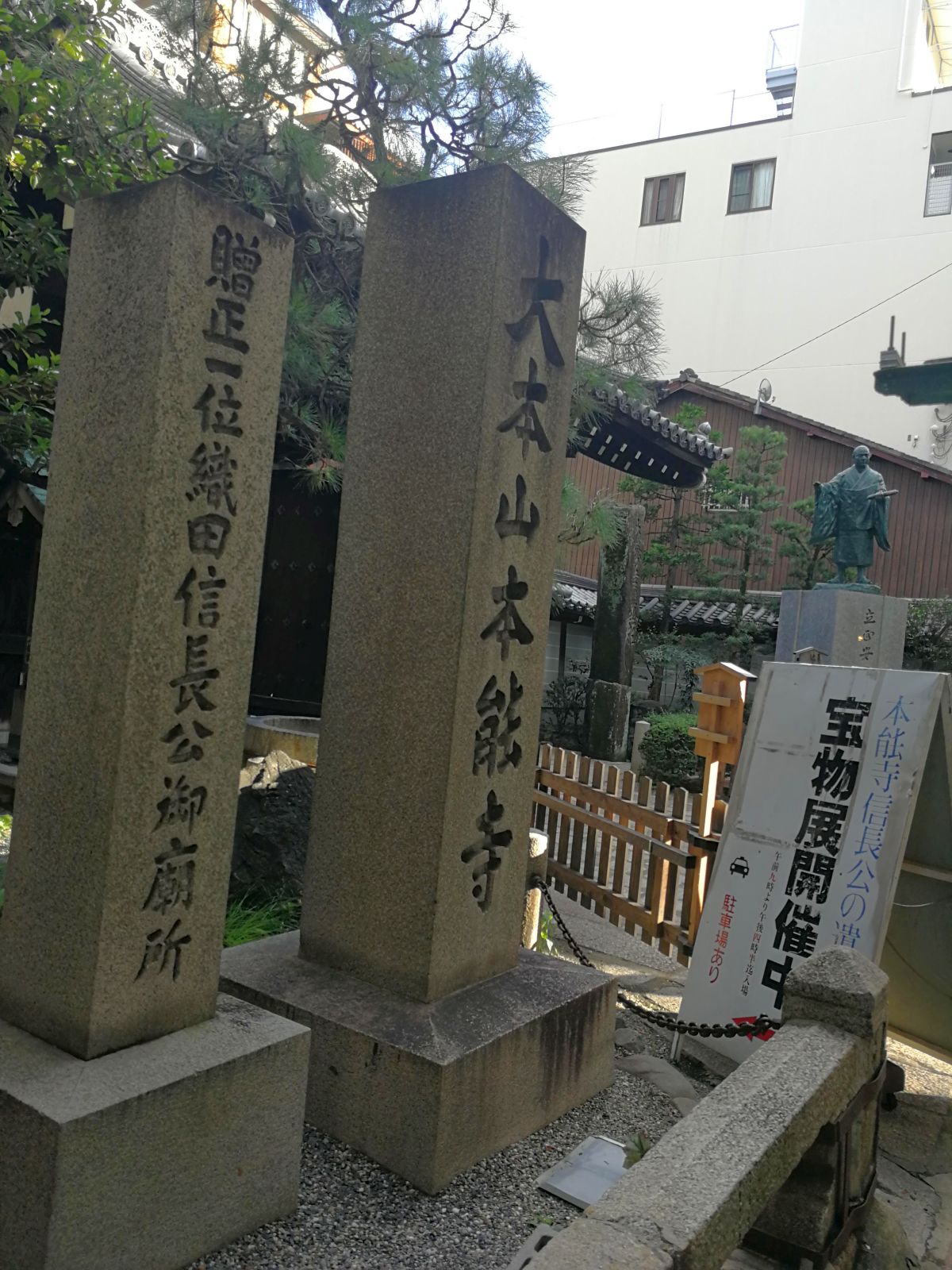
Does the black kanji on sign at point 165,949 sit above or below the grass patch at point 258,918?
above

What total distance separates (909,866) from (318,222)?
5673 millimetres

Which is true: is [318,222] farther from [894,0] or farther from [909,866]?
[894,0]

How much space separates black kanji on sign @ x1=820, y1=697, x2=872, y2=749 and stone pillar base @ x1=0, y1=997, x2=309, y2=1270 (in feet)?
9.13

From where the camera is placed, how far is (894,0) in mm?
23062

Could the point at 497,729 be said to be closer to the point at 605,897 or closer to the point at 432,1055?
the point at 432,1055

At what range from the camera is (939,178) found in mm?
22422

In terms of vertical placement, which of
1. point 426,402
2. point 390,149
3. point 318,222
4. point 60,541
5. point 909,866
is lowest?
point 909,866

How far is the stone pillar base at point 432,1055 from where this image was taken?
9.68 ft

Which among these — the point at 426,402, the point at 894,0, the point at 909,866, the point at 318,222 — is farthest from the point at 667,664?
the point at 894,0

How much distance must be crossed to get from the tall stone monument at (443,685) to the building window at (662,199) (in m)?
25.2

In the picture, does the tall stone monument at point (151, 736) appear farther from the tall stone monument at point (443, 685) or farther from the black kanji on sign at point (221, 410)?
the tall stone monument at point (443, 685)

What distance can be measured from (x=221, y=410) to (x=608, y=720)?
44.9ft

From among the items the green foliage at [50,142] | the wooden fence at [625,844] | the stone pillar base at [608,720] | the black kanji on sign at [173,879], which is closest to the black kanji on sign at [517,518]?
the black kanji on sign at [173,879]

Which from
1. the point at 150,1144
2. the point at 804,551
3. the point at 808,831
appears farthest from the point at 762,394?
the point at 150,1144
